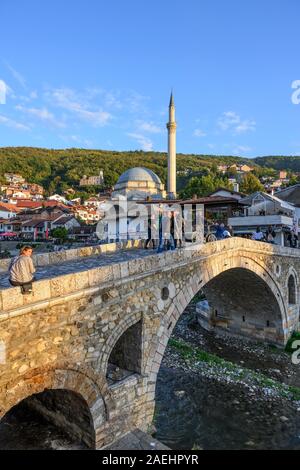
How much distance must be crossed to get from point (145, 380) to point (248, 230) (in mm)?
17295

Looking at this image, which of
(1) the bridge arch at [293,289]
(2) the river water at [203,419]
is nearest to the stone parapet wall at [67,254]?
(2) the river water at [203,419]

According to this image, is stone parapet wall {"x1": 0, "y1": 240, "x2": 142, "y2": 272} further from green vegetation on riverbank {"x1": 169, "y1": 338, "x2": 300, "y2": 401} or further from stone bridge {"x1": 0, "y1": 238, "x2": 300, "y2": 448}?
green vegetation on riverbank {"x1": 169, "y1": 338, "x2": 300, "y2": 401}

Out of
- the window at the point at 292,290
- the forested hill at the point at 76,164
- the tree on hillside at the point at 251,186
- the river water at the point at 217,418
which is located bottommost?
the river water at the point at 217,418

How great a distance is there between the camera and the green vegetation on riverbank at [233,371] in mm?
9856

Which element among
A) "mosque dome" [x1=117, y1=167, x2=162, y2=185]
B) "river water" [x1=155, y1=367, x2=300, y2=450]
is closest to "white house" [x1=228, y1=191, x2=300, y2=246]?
"river water" [x1=155, y1=367, x2=300, y2=450]

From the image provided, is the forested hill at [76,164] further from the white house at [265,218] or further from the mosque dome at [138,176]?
the white house at [265,218]

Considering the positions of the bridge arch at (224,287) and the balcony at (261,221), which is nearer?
the bridge arch at (224,287)

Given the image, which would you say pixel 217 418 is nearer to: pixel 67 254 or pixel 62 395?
pixel 62 395

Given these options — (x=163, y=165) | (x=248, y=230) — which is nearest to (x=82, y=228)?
(x=248, y=230)

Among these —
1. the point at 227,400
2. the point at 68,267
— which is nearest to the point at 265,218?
the point at 227,400

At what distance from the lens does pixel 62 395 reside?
5.86 m

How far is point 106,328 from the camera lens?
5672mm

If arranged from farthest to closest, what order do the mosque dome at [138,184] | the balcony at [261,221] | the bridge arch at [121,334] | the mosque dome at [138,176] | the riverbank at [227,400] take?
the mosque dome at [138,176] < the mosque dome at [138,184] < the balcony at [261,221] < the riverbank at [227,400] < the bridge arch at [121,334]
